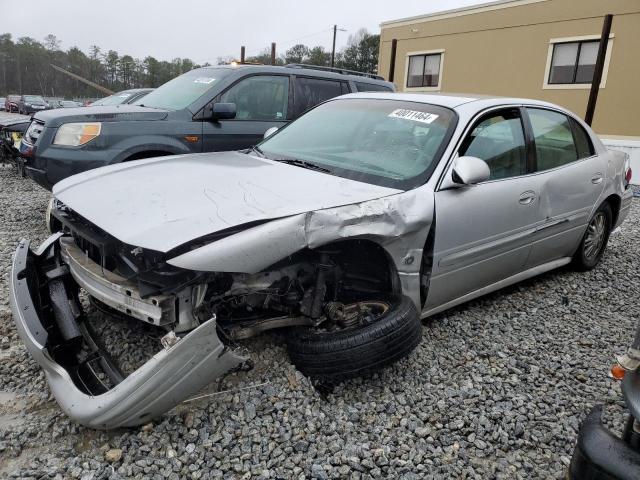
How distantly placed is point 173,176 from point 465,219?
1.76 meters

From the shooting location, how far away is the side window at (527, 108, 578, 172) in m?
3.84

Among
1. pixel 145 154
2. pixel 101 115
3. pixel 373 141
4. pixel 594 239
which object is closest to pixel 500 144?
pixel 373 141

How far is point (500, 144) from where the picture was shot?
3.55m

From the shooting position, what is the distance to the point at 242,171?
3031mm

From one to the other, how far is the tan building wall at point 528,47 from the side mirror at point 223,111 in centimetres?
1500

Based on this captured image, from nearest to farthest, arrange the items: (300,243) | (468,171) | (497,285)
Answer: (300,243) → (468,171) → (497,285)

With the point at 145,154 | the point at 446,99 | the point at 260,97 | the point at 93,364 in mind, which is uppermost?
the point at 446,99

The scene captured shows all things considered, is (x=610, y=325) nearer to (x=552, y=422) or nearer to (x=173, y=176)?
(x=552, y=422)

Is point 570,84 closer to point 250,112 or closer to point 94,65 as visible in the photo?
point 250,112

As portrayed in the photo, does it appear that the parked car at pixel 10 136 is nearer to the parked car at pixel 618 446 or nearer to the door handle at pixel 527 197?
the door handle at pixel 527 197

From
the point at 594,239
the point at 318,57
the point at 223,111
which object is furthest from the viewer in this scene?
the point at 318,57

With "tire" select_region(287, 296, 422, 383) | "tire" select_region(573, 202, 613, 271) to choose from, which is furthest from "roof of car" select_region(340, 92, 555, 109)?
"tire" select_region(287, 296, 422, 383)

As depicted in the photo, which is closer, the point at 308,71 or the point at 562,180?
the point at 562,180

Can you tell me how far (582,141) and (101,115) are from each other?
4.51m
